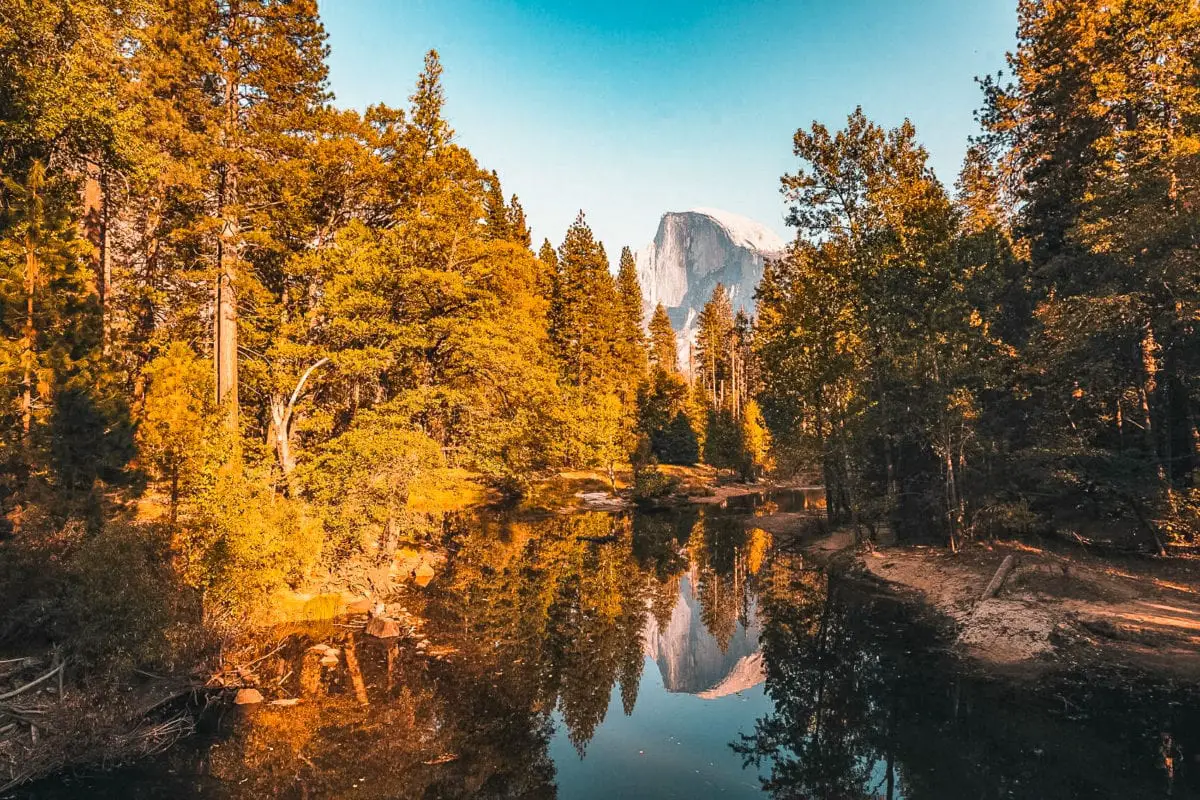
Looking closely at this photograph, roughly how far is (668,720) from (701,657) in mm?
3697

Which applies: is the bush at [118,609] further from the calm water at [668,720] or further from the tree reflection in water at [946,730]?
the tree reflection in water at [946,730]

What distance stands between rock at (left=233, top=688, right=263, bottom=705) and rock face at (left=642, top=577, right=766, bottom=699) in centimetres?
956

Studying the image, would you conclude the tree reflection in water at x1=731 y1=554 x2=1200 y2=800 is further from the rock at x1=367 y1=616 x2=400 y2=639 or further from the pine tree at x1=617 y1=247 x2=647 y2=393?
the pine tree at x1=617 y1=247 x2=647 y2=393

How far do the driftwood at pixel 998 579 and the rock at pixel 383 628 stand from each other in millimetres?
17599

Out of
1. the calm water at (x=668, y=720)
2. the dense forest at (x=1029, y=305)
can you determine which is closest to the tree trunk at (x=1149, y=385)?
the dense forest at (x=1029, y=305)

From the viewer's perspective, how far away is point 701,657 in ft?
56.1

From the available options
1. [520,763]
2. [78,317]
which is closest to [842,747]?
[520,763]

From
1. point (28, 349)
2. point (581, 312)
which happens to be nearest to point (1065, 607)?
point (28, 349)

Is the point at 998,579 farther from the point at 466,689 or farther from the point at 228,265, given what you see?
the point at 228,265

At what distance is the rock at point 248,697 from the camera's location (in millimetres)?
12477

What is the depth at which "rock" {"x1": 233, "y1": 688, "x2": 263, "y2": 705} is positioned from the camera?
40.9 ft

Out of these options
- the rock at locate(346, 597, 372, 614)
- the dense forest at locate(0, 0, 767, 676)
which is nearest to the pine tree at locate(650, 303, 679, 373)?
the dense forest at locate(0, 0, 767, 676)

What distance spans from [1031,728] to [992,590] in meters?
7.43

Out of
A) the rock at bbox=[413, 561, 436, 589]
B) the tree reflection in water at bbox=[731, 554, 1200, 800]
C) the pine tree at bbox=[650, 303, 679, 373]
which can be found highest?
the pine tree at bbox=[650, 303, 679, 373]
